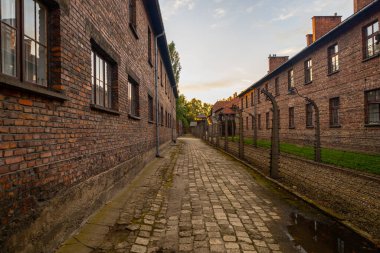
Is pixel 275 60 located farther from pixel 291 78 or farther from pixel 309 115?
pixel 309 115

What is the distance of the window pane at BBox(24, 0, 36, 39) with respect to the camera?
2721 mm

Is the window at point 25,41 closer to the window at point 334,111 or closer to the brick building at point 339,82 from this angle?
the brick building at point 339,82

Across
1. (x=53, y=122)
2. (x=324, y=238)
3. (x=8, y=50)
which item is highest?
(x=8, y=50)

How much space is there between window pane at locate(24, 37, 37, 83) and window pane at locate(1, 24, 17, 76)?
0.22 meters

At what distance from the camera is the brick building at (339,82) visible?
10.6 meters

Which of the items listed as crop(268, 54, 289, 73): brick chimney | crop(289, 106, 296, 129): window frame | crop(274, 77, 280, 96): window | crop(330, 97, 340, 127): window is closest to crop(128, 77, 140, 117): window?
crop(330, 97, 340, 127): window


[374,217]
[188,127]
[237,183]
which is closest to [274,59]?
[237,183]

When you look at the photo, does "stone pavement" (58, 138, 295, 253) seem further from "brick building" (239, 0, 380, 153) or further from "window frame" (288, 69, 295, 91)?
"window frame" (288, 69, 295, 91)

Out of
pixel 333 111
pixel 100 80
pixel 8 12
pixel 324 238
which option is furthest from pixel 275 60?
pixel 8 12

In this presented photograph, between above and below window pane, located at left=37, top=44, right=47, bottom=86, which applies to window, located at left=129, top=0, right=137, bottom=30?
above

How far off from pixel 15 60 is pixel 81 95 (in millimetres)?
1337

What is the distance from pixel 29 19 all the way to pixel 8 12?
1.46 feet

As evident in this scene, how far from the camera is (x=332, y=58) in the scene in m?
13.8

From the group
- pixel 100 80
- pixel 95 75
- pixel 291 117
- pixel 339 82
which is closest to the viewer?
pixel 95 75
